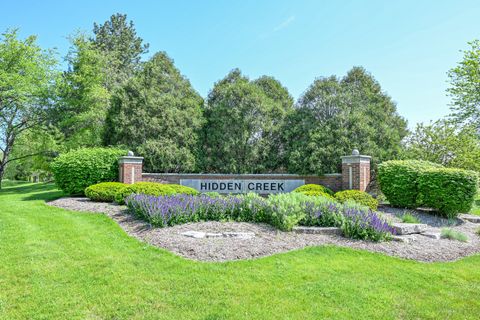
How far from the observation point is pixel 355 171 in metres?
11.5

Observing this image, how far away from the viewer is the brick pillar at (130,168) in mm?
12469

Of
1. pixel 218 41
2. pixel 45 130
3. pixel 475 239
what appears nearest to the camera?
pixel 475 239

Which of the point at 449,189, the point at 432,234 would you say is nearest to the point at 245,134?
the point at 449,189

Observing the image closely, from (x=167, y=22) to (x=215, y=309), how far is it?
9483 mm

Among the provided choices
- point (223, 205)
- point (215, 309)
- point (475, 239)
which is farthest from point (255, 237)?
point (475, 239)

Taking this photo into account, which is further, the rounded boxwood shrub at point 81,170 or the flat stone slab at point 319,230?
the rounded boxwood shrub at point 81,170

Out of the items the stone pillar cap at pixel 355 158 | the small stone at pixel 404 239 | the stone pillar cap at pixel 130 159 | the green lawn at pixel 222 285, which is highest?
the stone pillar cap at pixel 355 158

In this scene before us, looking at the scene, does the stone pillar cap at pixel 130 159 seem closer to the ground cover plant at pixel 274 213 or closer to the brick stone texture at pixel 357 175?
the ground cover plant at pixel 274 213

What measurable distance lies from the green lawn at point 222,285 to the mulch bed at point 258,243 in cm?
29

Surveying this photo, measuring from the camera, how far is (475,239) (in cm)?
714

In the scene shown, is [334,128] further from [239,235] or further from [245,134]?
[239,235]

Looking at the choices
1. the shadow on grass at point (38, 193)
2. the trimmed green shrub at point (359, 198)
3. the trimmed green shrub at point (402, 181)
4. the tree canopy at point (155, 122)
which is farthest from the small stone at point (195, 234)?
the shadow on grass at point (38, 193)

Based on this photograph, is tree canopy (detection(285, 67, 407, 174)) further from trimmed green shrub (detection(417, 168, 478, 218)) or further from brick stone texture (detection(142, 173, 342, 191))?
trimmed green shrub (detection(417, 168, 478, 218))

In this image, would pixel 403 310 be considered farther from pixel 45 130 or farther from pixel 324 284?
pixel 45 130
